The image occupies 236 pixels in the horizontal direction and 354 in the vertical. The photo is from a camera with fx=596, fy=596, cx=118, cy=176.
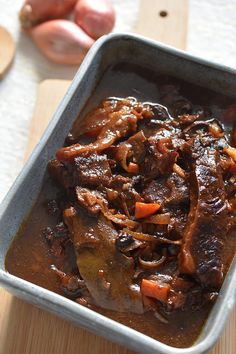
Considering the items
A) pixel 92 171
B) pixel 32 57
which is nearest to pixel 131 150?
pixel 92 171

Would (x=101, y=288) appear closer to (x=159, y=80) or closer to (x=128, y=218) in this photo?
(x=128, y=218)

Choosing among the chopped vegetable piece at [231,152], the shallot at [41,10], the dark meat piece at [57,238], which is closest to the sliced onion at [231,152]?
the chopped vegetable piece at [231,152]

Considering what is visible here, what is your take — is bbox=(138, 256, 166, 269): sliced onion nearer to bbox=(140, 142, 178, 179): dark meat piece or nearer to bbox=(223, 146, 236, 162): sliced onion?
bbox=(140, 142, 178, 179): dark meat piece

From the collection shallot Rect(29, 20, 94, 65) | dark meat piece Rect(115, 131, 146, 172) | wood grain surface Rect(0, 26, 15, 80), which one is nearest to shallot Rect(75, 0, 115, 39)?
shallot Rect(29, 20, 94, 65)

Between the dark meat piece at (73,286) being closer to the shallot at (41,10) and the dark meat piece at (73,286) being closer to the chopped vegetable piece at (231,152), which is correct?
the chopped vegetable piece at (231,152)

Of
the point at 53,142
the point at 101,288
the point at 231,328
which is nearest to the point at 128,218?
the point at 101,288

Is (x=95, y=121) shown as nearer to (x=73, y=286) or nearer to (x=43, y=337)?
(x=73, y=286)
